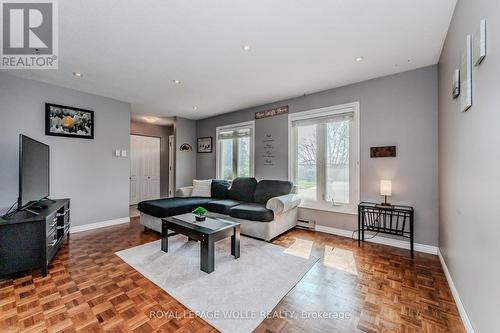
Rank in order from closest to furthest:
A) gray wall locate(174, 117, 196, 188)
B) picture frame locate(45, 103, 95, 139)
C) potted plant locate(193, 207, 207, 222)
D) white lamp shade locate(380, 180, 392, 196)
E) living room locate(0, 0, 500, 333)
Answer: living room locate(0, 0, 500, 333) → potted plant locate(193, 207, 207, 222) → white lamp shade locate(380, 180, 392, 196) → picture frame locate(45, 103, 95, 139) → gray wall locate(174, 117, 196, 188)

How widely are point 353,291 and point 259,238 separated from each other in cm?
159

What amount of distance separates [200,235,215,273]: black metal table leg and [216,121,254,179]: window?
273 centimetres

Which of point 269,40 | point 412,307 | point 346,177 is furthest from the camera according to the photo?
point 346,177

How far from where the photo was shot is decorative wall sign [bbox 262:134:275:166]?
14.8 feet

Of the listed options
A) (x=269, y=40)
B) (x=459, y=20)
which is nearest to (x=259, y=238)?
(x=269, y=40)

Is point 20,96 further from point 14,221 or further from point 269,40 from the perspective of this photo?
point 269,40

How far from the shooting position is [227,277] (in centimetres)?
219

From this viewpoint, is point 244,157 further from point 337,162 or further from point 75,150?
point 75,150

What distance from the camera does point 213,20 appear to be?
1.97m

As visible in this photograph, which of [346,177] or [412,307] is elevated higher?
[346,177]

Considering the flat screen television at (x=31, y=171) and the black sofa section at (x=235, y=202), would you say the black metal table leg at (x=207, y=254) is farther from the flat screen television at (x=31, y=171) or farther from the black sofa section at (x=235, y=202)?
the flat screen television at (x=31, y=171)

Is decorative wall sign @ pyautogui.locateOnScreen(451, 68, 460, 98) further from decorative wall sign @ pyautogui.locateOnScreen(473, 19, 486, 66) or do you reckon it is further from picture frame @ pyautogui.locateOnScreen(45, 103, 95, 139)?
picture frame @ pyautogui.locateOnScreen(45, 103, 95, 139)

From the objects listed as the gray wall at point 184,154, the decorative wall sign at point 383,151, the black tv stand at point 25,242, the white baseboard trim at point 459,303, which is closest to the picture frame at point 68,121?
the black tv stand at point 25,242

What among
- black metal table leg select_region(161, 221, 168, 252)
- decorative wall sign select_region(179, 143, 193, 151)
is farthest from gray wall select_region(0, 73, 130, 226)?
black metal table leg select_region(161, 221, 168, 252)
